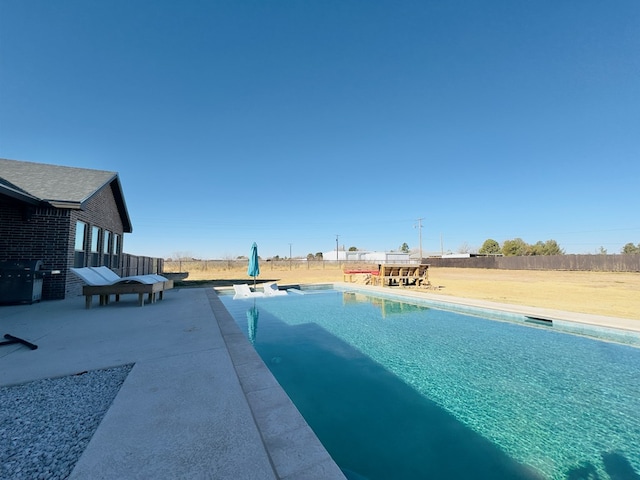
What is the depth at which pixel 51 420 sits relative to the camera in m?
1.94

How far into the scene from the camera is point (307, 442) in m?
1.69

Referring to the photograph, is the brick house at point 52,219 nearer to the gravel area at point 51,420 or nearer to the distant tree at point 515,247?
the gravel area at point 51,420

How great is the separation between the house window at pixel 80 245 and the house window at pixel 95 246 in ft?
1.70

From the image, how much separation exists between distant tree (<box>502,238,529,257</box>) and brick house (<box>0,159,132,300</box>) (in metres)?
64.6

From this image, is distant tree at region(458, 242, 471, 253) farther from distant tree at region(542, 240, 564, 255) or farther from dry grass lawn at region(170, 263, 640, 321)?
dry grass lawn at region(170, 263, 640, 321)

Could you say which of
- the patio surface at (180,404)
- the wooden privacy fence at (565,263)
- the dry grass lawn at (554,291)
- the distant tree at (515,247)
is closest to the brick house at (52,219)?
the patio surface at (180,404)

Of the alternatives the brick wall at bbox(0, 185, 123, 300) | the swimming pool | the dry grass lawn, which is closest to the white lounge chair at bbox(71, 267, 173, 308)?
the brick wall at bbox(0, 185, 123, 300)

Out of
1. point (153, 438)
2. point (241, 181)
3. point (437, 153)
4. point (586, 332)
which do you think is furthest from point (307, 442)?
point (241, 181)

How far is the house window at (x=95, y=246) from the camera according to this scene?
9258 millimetres

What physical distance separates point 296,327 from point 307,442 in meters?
4.84

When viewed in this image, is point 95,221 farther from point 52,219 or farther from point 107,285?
→ point 107,285

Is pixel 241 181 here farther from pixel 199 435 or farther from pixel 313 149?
pixel 199 435

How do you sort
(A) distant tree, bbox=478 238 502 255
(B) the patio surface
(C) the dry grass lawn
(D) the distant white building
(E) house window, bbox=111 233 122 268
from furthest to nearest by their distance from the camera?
1. (A) distant tree, bbox=478 238 502 255
2. (D) the distant white building
3. (E) house window, bbox=111 233 122 268
4. (C) the dry grass lawn
5. (B) the patio surface

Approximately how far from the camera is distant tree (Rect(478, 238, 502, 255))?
6281 cm
